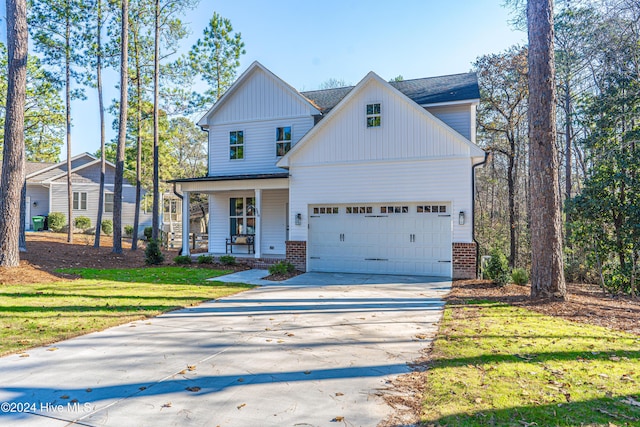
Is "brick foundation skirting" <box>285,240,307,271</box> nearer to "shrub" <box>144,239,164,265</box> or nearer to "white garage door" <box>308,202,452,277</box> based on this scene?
"white garage door" <box>308,202,452,277</box>

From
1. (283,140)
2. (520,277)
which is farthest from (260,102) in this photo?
(520,277)

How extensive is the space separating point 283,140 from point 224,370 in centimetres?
1222

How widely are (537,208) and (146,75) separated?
20.2 metres

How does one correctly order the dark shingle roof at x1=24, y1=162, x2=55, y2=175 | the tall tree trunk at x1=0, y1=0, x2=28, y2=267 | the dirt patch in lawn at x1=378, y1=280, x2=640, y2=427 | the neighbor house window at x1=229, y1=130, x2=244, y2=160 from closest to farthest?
the dirt patch in lawn at x1=378, y1=280, x2=640, y2=427 < the tall tree trunk at x1=0, y1=0, x2=28, y2=267 < the neighbor house window at x1=229, y1=130, x2=244, y2=160 < the dark shingle roof at x1=24, y1=162, x2=55, y2=175

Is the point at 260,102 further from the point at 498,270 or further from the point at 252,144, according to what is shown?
the point at 498,270

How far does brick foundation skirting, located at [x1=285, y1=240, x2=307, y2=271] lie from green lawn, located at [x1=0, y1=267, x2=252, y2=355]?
8.49 ft

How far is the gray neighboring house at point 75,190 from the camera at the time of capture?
87.6 ft

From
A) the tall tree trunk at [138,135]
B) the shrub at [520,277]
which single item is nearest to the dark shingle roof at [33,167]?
the tall tree trunk at [138,135]

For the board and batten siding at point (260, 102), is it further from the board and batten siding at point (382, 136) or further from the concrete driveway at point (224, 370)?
the concrete driveway at point (224, 370)

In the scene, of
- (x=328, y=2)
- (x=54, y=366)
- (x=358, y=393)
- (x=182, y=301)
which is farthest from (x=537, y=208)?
(x=328, y=2)

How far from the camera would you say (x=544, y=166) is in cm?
819

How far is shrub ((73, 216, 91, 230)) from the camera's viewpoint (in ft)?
84.9

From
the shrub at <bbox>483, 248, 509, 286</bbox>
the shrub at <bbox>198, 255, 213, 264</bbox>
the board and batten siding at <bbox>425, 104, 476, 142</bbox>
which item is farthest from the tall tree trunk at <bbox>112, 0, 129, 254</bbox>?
the shrub at <bbox>483, 248, 509, 286</bbox>

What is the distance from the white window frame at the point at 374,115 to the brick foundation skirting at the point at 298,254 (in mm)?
4585
